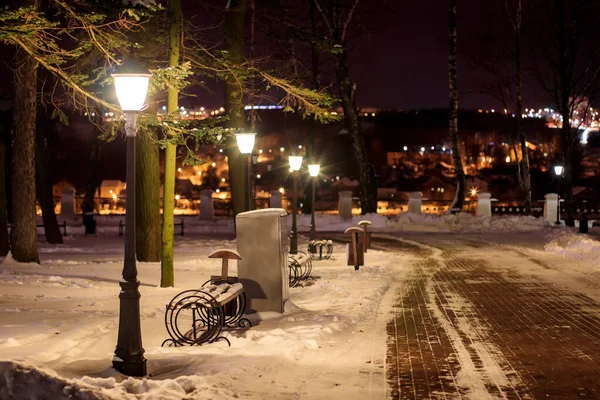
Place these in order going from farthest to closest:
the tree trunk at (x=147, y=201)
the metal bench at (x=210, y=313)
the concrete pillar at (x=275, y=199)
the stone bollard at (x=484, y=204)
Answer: the concrete pillar at (x=275, y=199), the stone bollard at (x=484, y=204), the tree trunk at (x=147, y=201), the metal bench at (x=210, y=313)

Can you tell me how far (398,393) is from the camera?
28.0ft

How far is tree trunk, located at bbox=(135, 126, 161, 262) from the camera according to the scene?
21734mm

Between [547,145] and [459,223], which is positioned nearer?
[459,223]

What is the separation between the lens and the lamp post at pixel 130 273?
9109 mm

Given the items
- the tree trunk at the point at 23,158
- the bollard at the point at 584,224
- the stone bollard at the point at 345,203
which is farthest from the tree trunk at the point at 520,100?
the tree trunk at the point at 23,158

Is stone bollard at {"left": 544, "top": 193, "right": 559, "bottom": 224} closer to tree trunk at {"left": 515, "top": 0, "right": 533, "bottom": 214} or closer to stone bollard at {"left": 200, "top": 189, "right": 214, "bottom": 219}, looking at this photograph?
tree trunk at {"left": 515, "top": 0, "right": 533, "bottom": 214}

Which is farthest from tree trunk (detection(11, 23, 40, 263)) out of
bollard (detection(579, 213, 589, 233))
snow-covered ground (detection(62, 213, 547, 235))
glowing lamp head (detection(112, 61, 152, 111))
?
bollard (detection(579, 213, 589, 233))

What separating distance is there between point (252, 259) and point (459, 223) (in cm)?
2889

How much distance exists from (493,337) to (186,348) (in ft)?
14.1

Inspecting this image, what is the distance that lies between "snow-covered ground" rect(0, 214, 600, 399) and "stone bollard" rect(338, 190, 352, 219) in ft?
81.2

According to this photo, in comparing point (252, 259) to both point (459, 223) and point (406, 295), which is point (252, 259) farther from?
point (459, 223)

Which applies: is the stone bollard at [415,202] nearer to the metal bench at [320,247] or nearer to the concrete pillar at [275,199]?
the concrete pillar at [275,199]

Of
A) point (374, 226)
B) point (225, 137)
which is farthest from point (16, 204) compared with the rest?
point (374, 226)

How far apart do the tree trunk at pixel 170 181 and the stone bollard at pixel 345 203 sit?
30424 mm
